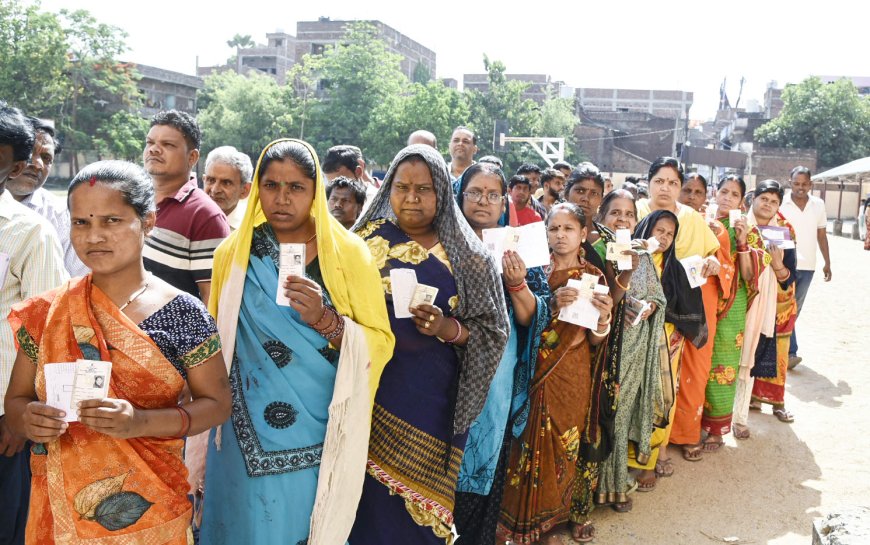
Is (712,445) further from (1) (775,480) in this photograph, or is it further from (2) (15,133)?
(2) (15,133)

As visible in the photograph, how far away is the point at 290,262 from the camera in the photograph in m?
2.13

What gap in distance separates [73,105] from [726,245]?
126 ft

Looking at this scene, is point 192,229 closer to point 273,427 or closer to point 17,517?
point 273,427

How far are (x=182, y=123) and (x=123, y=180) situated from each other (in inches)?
58.4

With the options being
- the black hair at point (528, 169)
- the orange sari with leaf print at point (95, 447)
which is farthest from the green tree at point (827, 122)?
the orange sari with leaf print at point (95, 447)

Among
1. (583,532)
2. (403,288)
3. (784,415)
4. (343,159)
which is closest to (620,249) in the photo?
(403,288)

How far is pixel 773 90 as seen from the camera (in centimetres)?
5238

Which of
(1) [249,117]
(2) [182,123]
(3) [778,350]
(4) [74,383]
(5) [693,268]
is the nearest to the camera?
(4) [74,383]

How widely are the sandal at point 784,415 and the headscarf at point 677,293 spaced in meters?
2.09

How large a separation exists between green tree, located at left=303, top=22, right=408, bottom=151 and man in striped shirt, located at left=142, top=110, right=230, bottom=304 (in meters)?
36.7

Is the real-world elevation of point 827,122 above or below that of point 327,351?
above

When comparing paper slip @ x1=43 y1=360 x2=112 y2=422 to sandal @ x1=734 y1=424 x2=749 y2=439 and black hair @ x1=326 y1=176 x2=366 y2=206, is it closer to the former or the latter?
black hair @ x1=326 y1=176 x2=366 y2=206

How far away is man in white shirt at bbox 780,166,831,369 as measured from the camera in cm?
788

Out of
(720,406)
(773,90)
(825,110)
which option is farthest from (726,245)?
(773,90)
